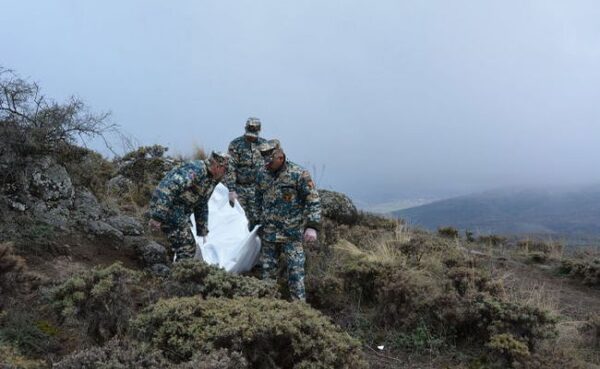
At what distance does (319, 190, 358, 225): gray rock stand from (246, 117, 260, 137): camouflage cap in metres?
3.95

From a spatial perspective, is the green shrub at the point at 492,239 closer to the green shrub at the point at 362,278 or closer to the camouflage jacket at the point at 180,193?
the green shrub at the point at 362,278

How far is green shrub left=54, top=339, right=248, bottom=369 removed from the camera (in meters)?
3.10

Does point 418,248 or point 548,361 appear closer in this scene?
point 548,361

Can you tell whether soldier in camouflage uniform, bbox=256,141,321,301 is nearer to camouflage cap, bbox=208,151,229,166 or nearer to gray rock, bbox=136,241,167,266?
camouflage cap, bbox=208,151,229,166

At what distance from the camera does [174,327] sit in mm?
3834

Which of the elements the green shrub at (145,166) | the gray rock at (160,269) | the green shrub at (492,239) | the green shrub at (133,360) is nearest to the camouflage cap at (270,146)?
the gray rock at (160,269)

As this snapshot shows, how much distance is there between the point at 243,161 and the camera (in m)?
7.95

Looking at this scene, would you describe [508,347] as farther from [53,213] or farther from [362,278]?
[53,213]

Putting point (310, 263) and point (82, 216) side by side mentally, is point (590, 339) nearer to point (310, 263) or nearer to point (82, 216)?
point (310, 263)

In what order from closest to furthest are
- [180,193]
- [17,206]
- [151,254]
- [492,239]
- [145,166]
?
[180,193] → [17,206] → [151,254] → [145,166] → [492,239]

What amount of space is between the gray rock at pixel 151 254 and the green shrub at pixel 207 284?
2.17 meters

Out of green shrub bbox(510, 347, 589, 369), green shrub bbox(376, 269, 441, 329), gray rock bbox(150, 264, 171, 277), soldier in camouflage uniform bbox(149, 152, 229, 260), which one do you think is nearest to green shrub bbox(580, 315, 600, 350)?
green shrub bbox(510, 347, 589, 369)

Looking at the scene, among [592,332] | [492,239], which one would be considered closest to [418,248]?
[592,332]

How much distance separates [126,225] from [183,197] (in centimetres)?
217
